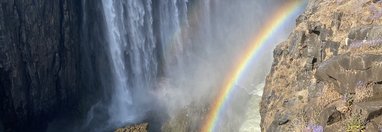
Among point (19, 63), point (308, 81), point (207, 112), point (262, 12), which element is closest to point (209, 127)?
point (207, 112)

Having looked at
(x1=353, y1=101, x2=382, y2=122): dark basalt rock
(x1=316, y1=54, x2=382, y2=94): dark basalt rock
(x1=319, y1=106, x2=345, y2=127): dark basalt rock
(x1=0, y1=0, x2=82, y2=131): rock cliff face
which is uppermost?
(x1=0, y1=0, x2=82, y2=131): rock cliff face

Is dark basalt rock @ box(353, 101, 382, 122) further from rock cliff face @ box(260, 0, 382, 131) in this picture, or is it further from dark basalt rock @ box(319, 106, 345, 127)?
dark basalt rock @ box(319, 106, 345, 127)

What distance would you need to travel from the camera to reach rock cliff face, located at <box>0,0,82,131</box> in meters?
27.2

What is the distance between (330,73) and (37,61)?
1935 centimetres

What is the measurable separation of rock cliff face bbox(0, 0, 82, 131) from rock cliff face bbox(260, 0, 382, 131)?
14.3 metres

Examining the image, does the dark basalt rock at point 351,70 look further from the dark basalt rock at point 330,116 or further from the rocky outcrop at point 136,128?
the rocky outcrop at point 136,128

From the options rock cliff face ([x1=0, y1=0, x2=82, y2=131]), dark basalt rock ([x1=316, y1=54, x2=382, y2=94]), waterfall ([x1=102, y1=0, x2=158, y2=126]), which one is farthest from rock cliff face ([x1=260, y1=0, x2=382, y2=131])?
rock cliff face ([x1=0, y1=0, x2=82, y2=131])

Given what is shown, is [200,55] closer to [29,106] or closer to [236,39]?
[236,39]

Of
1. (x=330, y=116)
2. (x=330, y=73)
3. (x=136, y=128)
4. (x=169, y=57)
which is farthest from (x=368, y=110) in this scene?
(x=169, y=57)

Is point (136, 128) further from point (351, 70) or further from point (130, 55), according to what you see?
point (351, 70)

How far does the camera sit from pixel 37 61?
29.3 m

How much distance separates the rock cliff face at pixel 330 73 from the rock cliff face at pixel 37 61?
14261 mm

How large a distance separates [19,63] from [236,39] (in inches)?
862

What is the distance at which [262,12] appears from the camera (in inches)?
1836
